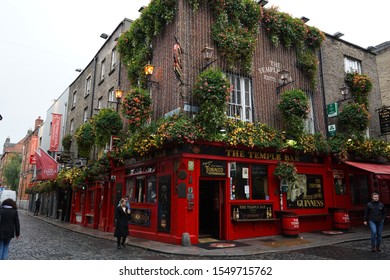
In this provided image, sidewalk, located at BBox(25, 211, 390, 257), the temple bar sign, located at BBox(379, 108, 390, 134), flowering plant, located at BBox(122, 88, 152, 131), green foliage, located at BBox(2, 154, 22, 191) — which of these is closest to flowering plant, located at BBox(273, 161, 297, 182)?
sidewalk, located at BBox(25, 211, 390, 257)

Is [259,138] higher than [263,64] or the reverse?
the reverse

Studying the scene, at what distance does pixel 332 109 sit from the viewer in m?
16.6

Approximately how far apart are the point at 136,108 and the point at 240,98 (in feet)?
15.7

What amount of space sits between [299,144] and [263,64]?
4.33 metres

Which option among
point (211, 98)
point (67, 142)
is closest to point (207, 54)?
point (211, 98)

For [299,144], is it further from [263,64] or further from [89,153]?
[89,153]

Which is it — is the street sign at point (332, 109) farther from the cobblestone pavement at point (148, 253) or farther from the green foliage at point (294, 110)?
the cobblestone pavement at point (148, 253)

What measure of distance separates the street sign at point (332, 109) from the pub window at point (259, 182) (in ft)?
18.9

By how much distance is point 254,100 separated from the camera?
47.2ft

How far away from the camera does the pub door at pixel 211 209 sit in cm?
1262

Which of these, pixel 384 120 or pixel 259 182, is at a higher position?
pixel 384 120

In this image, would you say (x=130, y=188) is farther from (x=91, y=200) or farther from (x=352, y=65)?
(x=352, y=65)
